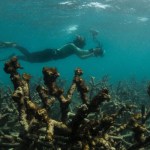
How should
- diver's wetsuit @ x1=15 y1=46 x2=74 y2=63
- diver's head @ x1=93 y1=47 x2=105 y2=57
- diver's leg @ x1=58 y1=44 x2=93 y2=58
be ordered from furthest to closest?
diver's wetsuit @ x1=15 y1=46 x2=74 y2=63, diver's leg @ x1=58 y1=44 x2=93 y2=58, diver's head @ x1=93 y1=47 x2=105 y2=57

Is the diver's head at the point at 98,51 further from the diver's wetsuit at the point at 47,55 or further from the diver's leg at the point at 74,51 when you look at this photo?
the diver's wetsuit at the point at 47,55

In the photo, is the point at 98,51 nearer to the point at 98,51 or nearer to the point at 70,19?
the point at 98,51

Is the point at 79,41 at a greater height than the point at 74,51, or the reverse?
the point at 79,41

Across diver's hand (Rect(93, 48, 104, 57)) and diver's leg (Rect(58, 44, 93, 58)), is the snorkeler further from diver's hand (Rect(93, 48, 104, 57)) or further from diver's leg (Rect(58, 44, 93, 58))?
diver's hand (Rect(93, 48, 104, 57))

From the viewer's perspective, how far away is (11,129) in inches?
200

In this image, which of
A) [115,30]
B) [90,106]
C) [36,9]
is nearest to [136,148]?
[90,106]

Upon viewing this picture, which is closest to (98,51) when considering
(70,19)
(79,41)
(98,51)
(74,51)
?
(98,51)

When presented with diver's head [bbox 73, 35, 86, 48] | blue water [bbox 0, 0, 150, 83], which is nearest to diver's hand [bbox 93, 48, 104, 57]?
diver's head [bbox 73, 35, 86, 48]

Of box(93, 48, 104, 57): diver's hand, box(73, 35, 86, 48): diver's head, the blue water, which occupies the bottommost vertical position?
the blue water

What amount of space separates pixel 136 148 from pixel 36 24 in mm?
39523

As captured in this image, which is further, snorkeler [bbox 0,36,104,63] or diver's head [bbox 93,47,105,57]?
snorkeler [bbox 0,36,104,63]

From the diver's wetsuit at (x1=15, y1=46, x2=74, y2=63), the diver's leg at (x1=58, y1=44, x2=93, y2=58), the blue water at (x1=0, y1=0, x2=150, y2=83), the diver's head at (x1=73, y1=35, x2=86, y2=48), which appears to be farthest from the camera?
the blue water at (x1=0, y1=0, x2=150, y2=83)

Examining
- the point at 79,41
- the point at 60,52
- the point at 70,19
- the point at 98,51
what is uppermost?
the point at 98,51

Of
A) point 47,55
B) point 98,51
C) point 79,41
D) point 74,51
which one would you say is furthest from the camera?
point 79,41
